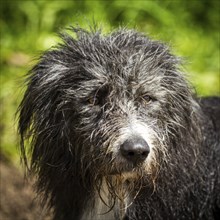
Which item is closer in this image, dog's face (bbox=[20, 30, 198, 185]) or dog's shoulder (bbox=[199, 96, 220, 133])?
dog's face (bbox=[20, 30, 198, 185])

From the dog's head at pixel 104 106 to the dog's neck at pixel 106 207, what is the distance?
0.55ft

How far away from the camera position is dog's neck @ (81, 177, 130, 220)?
4.04m

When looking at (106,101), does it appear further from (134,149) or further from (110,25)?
(110,25)

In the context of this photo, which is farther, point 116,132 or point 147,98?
point 147,98

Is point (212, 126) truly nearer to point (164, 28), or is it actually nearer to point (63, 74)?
point (63, 74)

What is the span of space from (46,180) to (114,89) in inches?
28.5

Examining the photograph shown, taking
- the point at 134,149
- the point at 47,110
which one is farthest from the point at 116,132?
the point at 47,110

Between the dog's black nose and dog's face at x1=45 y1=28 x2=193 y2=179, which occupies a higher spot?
dog's face at x1=45 y1=28 x2=193 y2=179

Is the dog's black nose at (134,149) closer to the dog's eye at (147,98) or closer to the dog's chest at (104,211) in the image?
the dog's eye at (147,98)

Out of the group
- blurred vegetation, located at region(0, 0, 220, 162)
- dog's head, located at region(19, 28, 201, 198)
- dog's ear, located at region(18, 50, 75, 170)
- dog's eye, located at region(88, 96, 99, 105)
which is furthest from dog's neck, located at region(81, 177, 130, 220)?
blurred vegetation, located at region(0, 0, 220, 162)

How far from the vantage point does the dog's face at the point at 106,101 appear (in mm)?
3805

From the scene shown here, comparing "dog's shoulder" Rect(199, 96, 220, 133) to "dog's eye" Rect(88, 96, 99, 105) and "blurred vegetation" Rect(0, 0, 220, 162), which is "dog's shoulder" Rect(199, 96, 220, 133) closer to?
"dog's eye" Rect(88, 96, 99, 105)

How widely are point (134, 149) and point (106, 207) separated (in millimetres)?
628

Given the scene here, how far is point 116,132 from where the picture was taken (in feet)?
12.3
